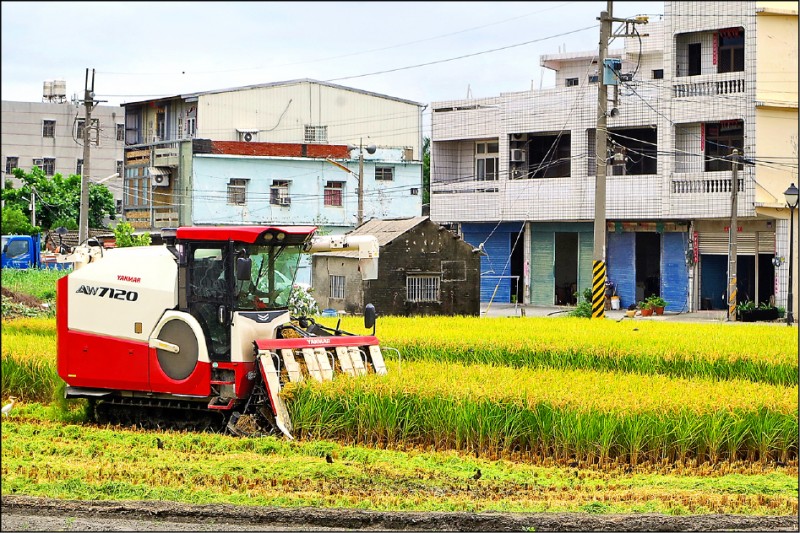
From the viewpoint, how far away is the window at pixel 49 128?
6003 cm

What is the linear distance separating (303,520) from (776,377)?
11.3m

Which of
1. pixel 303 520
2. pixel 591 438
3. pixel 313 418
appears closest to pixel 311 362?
pixel 313 418

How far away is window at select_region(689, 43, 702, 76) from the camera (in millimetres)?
40219

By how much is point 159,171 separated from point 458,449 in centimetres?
3831

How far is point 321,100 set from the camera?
2119 inches

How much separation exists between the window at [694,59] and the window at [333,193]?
57.9 ft

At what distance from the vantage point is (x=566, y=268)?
44750mm

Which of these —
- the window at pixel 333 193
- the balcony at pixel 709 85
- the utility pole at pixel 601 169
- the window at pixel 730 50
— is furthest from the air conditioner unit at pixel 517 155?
the utility pole at pixel 601 169

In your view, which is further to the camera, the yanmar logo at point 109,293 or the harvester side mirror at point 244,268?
the yanmar logo at point 109,293

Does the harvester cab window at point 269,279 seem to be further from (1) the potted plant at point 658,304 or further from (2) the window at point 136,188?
(2) the window at point 136,188

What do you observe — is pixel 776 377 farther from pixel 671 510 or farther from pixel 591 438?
pixel 671 510

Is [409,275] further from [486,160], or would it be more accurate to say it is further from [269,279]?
[269,279]

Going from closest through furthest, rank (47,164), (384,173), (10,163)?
1. (384,173)
2. (10,163)
3. (47,164)

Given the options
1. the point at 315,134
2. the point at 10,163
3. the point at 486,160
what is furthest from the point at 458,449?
the point at 10,163
